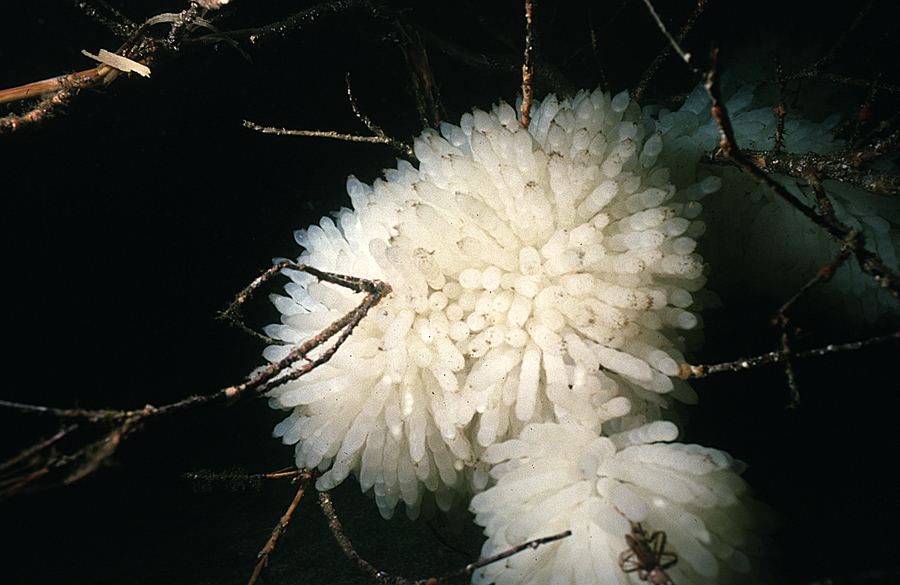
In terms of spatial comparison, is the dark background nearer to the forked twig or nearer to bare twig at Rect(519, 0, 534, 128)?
bare twig at Rect(519, 0, 534, 128)

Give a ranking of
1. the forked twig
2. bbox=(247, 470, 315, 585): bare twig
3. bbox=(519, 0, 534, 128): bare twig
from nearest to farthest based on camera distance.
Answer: the forked twig < bbox=(519, 0, 534, 128): bare twig < bbox=(247, 470, 315, 585): bare twig

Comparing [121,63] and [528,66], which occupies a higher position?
[121,63]

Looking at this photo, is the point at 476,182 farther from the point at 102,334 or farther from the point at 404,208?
the point at 102,334

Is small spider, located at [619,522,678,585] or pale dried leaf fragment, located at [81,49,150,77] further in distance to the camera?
pale dried leaf fragment, located at [81,49,150,77]

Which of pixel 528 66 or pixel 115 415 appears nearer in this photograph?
pixel 115 415

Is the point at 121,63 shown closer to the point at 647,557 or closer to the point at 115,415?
the point at 115,415

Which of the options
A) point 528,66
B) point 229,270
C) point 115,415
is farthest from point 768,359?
point 229,270

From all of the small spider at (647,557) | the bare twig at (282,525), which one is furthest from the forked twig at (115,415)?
the small spider at (647,557)

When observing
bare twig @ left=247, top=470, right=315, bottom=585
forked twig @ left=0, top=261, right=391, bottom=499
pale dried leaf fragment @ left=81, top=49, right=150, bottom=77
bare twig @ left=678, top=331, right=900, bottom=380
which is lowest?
bare twig @ left=247, top=470, right=315, bottom=585

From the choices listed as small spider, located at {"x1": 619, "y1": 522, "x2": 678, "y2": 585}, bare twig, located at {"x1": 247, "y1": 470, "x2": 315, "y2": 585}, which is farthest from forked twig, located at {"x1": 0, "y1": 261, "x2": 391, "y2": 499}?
small spider, located at {"x1": 619, "y1": 522, "x2": 678, "y2": 585}
